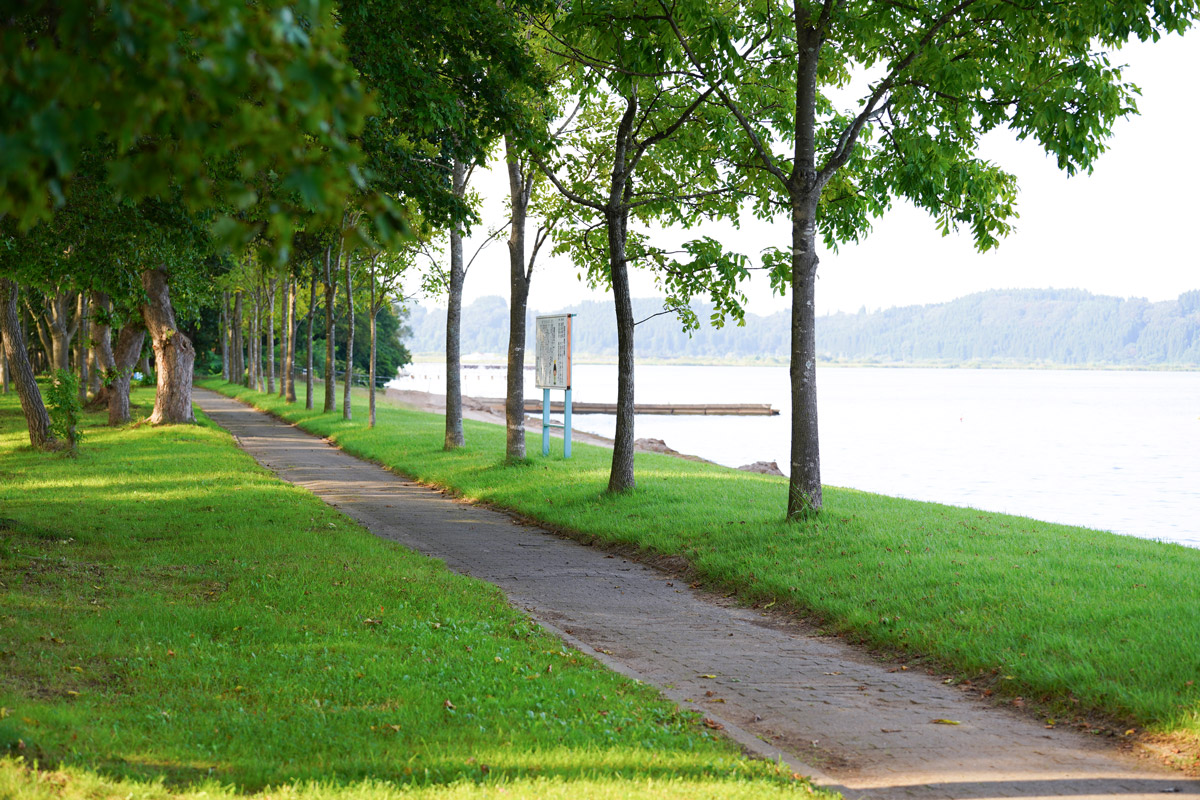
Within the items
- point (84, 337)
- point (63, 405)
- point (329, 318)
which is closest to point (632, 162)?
point (63, 405)

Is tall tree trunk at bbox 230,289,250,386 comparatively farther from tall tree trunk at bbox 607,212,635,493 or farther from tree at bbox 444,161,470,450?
tall tree trunk at bbox 607,212,635,493

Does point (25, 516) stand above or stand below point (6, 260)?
below

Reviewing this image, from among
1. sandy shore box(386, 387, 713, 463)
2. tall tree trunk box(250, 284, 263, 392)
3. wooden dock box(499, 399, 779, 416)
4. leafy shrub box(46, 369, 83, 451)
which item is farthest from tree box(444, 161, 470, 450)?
wooden dock box(499, 399, 779, 416)

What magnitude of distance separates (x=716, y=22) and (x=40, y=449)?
17.5 metres

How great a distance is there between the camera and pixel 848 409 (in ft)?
267

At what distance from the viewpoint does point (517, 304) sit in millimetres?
19922

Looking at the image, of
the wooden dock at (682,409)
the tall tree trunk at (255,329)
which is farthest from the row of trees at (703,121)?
the wooden dock at (682,409)

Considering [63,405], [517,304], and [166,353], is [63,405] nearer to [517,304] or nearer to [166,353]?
[166,353]

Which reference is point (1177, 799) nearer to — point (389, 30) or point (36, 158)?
point (36, 158)

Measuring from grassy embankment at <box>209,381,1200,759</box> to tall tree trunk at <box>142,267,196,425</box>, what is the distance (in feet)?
50.1

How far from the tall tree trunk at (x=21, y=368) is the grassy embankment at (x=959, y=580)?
11204 mm

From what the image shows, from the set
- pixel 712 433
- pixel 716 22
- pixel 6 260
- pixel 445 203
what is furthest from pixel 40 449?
pixel 712 433

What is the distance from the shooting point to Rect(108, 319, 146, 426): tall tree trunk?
1137 inches

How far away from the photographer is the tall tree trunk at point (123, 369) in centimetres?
2888
